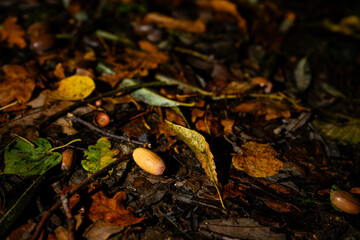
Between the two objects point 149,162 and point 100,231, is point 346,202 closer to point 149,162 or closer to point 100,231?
point 149,162

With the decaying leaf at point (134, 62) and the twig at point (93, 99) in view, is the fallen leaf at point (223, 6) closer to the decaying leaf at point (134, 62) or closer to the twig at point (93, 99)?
the decaying leaf at point (134, 62)

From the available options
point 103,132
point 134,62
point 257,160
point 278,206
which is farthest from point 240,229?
point 134,62

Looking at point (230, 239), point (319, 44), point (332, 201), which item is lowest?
point (230, 239)

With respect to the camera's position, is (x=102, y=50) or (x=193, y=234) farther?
(x=102, y=50)

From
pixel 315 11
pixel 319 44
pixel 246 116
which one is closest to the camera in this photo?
pixel 246 116

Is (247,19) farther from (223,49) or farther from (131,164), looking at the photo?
(131,164)

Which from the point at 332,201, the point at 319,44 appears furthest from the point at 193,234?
the point at 319,44

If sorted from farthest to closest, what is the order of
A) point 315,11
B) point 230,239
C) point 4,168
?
point 315,11
point 4,168
point 230,239
